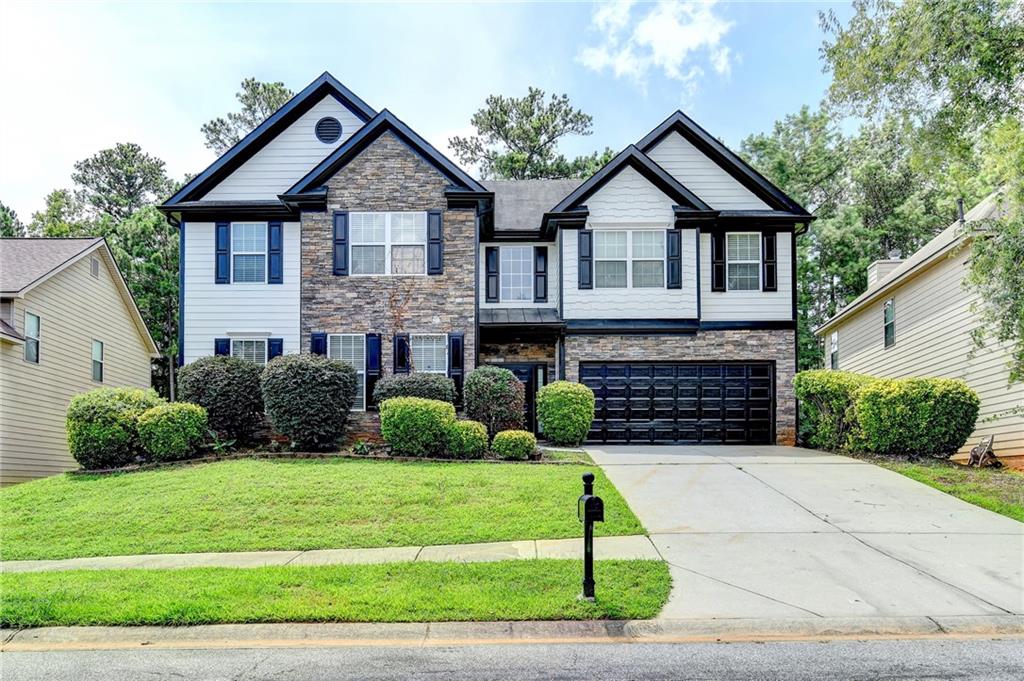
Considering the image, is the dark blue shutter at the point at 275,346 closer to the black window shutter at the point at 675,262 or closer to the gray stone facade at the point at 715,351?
the gray stone facade at the point at 715,351

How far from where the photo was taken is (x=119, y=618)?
21.5 ft

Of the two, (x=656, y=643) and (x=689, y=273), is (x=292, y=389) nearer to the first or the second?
(x=689, y=273)

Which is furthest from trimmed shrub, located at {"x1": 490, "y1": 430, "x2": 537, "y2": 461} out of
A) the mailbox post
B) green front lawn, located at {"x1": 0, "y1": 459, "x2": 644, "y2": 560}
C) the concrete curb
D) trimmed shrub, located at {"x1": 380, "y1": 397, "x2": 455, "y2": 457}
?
the concrete curb

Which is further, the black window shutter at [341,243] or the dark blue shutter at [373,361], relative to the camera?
the black window shutter at [341,243]

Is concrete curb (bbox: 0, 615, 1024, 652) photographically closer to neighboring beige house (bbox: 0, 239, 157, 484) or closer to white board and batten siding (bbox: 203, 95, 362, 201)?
neighboring beige house (bbox: 0, 239, 157, 484)

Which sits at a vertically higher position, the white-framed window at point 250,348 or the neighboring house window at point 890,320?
the neighboring house window at point 890,320

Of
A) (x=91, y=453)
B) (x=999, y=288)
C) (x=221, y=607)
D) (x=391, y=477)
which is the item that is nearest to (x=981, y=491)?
(x=999, y=288)

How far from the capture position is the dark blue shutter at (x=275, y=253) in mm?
19172

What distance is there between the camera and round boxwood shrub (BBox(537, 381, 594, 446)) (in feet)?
56.2

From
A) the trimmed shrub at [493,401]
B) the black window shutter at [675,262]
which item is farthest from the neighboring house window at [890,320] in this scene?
the trimmed shrub at [493,401]

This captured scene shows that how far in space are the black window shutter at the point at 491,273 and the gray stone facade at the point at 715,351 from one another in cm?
251

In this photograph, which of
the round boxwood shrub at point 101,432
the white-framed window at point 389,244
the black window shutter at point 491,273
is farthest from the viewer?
the black window shutter at point 491,273

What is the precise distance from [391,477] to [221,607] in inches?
237

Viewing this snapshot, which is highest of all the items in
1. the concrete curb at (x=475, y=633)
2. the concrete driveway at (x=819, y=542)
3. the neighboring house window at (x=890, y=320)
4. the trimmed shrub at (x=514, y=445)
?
the neighboring house window at (x=890, y=320)
